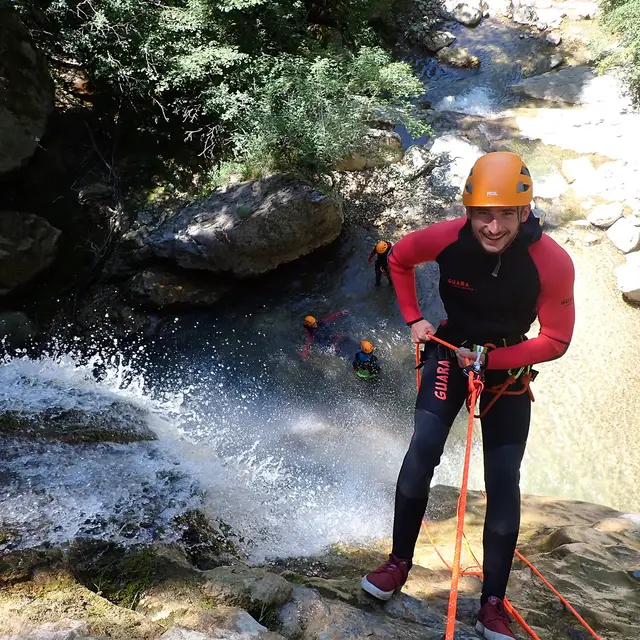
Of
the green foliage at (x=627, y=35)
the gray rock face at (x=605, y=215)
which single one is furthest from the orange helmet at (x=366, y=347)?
the green foliage at (x=627, y=35)

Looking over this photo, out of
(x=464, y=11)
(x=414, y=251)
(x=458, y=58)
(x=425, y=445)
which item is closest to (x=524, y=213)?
(x=414, y=251)

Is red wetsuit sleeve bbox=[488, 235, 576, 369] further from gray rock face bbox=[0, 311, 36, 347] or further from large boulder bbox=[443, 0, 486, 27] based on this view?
large boulder bbox=[443, 0, 486, 27]

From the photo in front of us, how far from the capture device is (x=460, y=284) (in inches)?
101

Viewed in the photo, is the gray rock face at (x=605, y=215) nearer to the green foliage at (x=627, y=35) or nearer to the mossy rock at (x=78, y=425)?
the green foliage at (x=627, y=35)

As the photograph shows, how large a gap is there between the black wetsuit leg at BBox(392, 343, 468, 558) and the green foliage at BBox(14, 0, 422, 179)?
21.0ft

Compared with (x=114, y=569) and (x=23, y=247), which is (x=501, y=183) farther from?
(x=23, y=247)

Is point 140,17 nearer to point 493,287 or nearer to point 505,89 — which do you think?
point 493,287

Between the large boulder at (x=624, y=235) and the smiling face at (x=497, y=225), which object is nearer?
the smiling face at (x=497, y=225)

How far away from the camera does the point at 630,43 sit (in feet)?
33.4

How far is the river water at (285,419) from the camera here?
3682mm

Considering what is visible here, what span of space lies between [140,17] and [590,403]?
900cm

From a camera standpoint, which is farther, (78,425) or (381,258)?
(381,258)

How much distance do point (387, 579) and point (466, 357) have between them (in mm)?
1217

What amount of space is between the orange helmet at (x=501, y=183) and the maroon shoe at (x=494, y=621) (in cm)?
191
